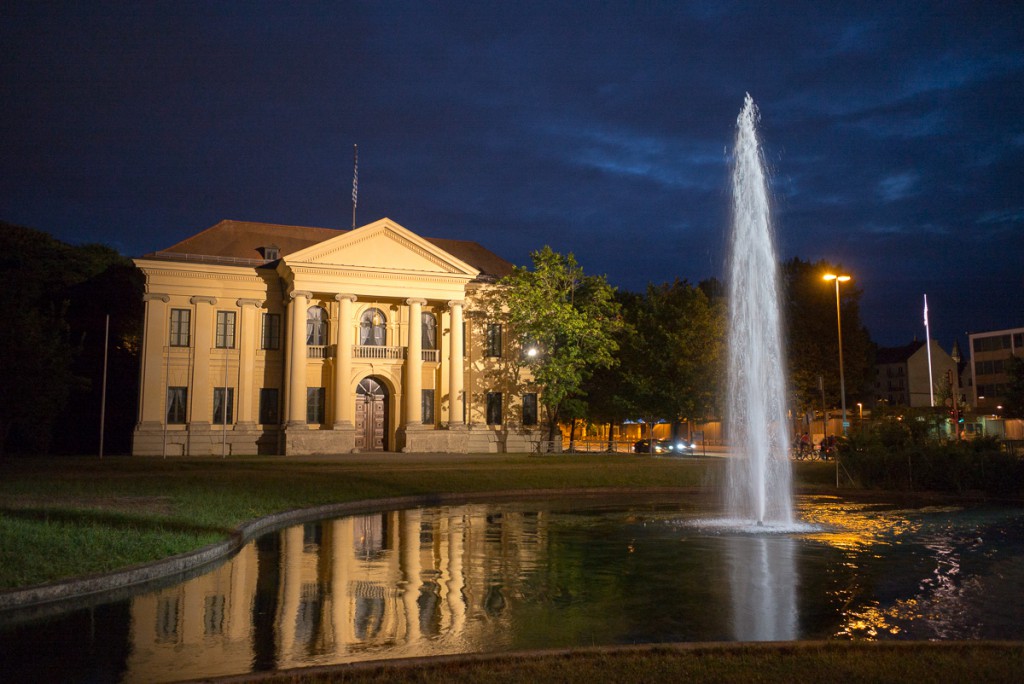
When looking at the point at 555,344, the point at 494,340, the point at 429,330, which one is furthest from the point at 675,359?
the point at 429,330

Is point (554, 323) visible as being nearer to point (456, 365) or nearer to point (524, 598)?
point (456, 365)

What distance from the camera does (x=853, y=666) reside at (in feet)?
23.9

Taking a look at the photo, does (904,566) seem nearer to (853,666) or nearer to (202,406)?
(853,666)

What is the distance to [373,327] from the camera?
52656 mm

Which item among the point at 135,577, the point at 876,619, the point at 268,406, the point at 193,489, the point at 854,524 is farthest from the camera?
the point at 268,406

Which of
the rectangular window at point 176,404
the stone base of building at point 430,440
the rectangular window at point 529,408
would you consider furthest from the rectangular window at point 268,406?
the rectangular window at point 529,408

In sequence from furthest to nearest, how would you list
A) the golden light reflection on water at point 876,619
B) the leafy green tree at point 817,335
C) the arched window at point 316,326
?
the leafy green tree at point 817,335 < the arched window at point 316,326 < the golden light reflection on water at point 876,619

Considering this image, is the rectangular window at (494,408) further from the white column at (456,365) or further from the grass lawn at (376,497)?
the grass lawn at (376,497)

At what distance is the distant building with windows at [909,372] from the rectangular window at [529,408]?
7733 cm

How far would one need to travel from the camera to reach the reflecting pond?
8766mm

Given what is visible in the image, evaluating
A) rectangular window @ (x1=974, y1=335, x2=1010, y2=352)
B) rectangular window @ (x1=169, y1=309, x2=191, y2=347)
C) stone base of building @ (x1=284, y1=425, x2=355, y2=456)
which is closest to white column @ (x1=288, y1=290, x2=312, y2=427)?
stone base of building @ (x1=284, y1=425, x2=355, y2=456)

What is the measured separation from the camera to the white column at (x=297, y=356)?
47.6 meters

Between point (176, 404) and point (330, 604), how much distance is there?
4221 cm

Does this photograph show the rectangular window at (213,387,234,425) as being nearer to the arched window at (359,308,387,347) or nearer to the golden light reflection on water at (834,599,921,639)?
the arched window at (359,308,387,347)
